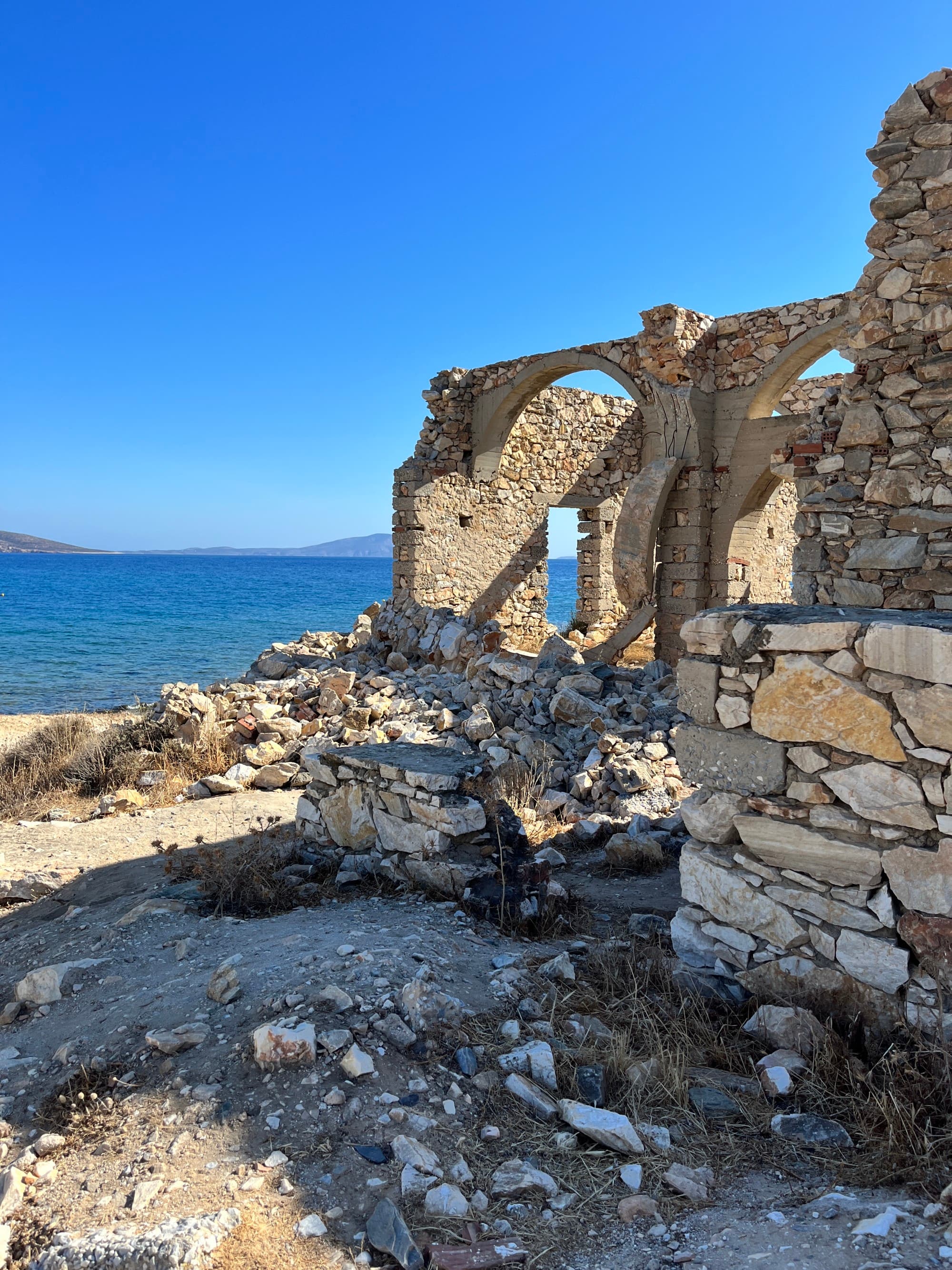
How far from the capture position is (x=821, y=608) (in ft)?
12.0

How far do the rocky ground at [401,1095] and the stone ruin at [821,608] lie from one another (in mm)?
404

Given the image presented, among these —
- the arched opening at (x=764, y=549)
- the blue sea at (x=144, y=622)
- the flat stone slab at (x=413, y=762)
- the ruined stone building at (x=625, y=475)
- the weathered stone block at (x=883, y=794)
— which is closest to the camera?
the weathered stone block at (x=883, y=794)

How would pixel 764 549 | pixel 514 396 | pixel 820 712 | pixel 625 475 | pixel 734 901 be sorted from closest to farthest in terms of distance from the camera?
pixel 820 712
pixel 734 901
pixel 514 396
pixel 764 549
pixel 625 475

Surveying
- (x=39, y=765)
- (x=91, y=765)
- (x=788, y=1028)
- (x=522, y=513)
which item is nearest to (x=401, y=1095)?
(x=788, y=1028)

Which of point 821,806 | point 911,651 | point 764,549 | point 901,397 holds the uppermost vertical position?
point 901,397

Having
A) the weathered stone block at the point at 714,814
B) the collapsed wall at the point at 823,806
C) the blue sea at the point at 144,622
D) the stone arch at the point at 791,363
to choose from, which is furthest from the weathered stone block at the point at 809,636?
the blue sea at the point at 144,622

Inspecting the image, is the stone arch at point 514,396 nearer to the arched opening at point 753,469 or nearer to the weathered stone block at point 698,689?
the arched opening at point 753,469

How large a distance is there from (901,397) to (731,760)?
126 inches

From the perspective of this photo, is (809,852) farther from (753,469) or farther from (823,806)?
(753,469)

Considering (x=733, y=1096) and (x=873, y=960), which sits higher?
(x=873, y=960)

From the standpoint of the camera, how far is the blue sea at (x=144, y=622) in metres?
19.9

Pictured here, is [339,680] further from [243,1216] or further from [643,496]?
[243,1216]

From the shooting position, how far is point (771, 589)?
15203mm

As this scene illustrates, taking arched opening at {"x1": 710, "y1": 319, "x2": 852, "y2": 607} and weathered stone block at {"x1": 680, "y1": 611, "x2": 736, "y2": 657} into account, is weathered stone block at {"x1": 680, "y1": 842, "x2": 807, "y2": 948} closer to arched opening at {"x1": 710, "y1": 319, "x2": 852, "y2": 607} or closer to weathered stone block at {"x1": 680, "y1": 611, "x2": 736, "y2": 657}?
weathered stone block at {"x1": 680, "y1": 611, "x2": 736, "y2": 657}
